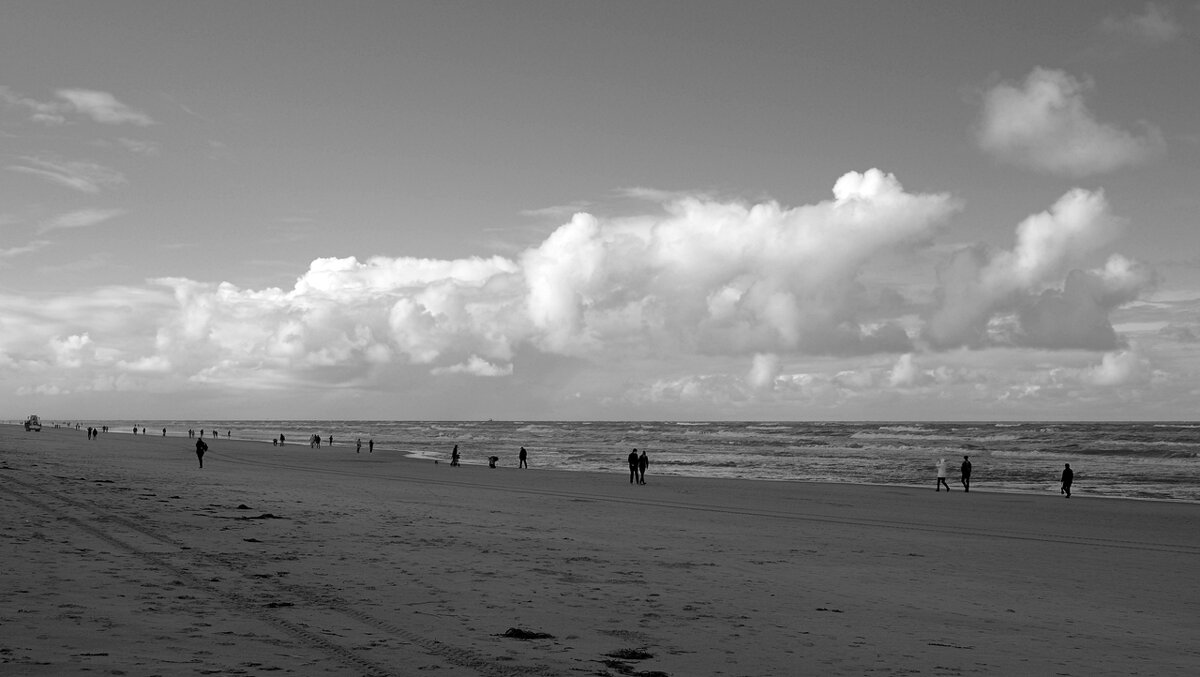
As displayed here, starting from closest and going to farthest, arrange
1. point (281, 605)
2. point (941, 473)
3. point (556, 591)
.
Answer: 1. point (281, 605)
2. point (556, 591)
3. point (941, 473)

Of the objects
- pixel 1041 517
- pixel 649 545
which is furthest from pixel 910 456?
pixel 649 545

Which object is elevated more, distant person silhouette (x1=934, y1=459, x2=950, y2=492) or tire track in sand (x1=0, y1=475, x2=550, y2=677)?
tire track in sand (x1=0, y1=475, x2=550, y2=677)

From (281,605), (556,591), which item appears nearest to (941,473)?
(556,591)

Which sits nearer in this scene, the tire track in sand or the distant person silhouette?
the tire track in sand

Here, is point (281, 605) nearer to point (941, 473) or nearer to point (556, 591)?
point (556, 591)

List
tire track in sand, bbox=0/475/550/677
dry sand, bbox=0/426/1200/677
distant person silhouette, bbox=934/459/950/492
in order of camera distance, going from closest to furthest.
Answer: tire track in sand, bbox=0/475/550/677 → dry sand, bbox=0/426/1200/677 → distant person silhouette, bbox=934/459/950/492

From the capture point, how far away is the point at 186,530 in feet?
56.4

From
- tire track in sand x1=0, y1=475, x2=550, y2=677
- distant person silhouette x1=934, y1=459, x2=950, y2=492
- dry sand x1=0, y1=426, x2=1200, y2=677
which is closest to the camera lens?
tire track in sand x1=0, y1=475, x2=550, y2=677

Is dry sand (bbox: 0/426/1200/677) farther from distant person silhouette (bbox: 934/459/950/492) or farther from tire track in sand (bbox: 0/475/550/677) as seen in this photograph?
distant person silhouette (bbox: 934/459/950/492)

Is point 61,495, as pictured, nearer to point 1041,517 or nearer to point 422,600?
point 422,600

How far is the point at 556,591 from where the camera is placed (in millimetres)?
12906

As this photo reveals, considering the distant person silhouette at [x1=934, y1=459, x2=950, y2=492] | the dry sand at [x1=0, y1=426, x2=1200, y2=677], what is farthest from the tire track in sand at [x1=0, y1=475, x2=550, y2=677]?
the distant person silhouette at [x1=934, y1=459, x2=950, y2=492]

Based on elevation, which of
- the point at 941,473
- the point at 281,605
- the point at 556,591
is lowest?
the point at 941,473

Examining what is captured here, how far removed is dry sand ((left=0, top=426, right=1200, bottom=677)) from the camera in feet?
29.5
